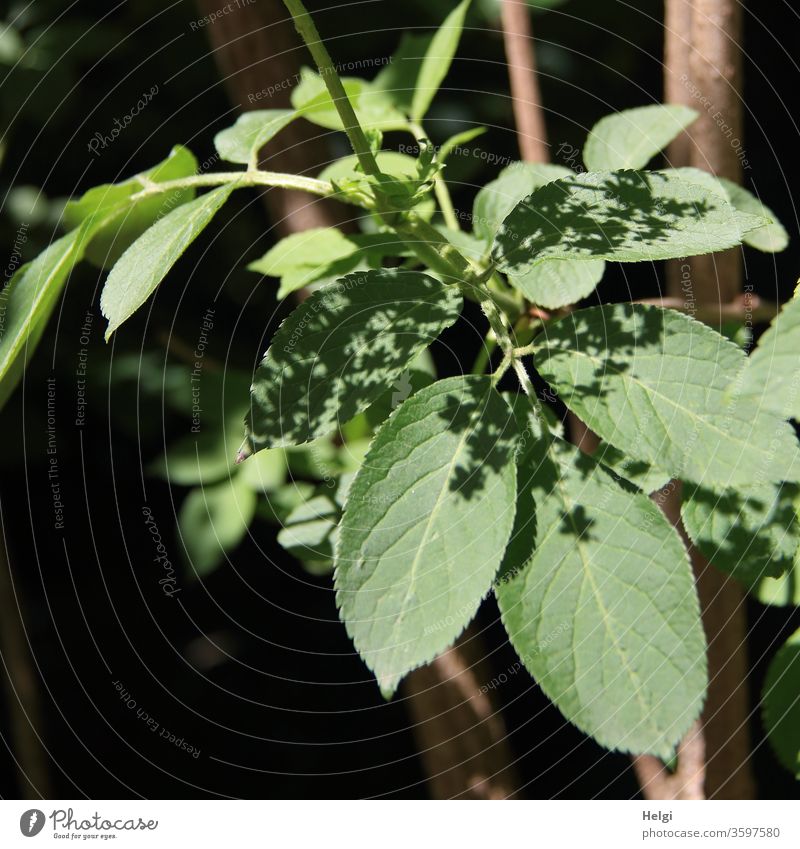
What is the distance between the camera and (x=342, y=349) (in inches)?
22.3

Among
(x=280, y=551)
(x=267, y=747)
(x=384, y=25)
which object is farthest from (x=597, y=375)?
(x=267, y=747)

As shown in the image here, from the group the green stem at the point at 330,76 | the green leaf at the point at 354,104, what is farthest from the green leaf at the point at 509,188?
the green stem at the point at 330,76

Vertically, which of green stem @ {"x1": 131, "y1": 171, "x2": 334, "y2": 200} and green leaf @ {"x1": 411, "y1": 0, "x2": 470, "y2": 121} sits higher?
green leaf @ {"x1": 411, "y1": 0, "x2": 470, "y2": 121}

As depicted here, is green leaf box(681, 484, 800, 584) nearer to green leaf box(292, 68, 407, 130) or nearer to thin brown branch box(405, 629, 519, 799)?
green leaf box(292, 68, 407, 130)

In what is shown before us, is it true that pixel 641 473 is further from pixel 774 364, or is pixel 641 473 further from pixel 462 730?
pixel 462 730

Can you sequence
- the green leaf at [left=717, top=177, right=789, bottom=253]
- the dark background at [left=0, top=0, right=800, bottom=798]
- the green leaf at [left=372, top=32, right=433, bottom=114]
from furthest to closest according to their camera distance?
the dark background at [left=0, top=0, right=800, bottom=798]
the green leaf at [left=372, top=32, right=433, bottom=114]
the green leaf at [left=717, top=177, right=789, bottom=253]

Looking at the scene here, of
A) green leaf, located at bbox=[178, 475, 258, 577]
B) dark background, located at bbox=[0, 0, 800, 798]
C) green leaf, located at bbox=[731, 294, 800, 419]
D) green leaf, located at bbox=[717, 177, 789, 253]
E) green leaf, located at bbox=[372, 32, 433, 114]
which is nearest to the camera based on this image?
green leaf, located at bbox=[731, 294, 800, 419]

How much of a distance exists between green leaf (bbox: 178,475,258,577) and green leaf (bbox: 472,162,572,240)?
1.42 ft

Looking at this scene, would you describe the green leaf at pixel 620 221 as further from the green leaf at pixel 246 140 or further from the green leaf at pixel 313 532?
the green leaf at pixel 313 532

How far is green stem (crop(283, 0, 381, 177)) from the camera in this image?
0.53 meters

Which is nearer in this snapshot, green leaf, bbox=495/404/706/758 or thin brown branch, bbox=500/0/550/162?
green leaf, bbox=495/404/706/758

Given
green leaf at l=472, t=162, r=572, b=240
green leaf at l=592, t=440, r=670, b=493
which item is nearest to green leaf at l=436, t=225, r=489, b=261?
green leaf at l=472, t=162, r=572, b=240

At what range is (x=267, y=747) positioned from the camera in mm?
1521
